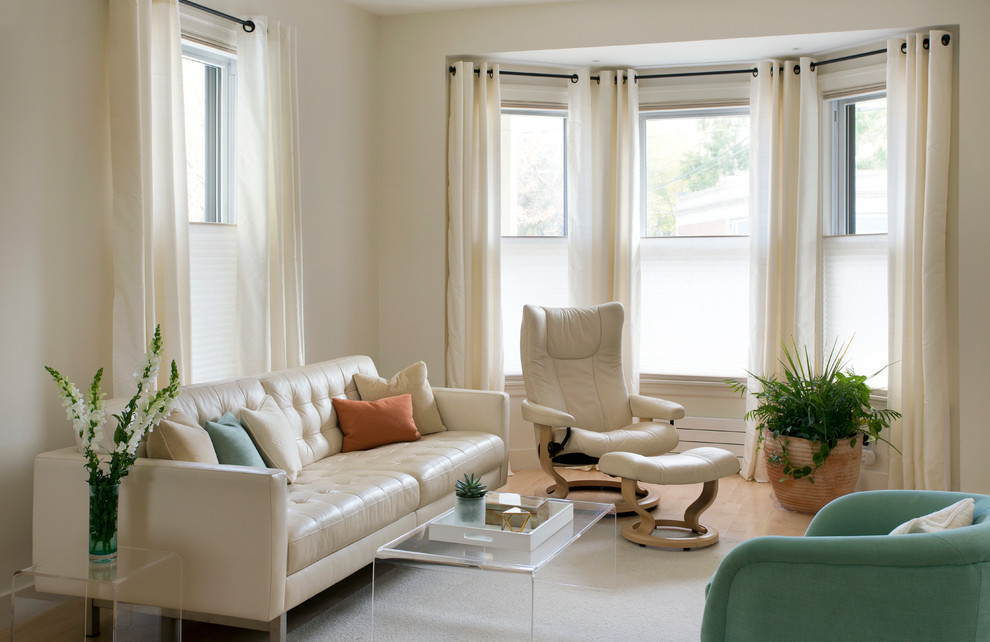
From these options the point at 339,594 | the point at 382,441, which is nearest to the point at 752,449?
the point at 382,441

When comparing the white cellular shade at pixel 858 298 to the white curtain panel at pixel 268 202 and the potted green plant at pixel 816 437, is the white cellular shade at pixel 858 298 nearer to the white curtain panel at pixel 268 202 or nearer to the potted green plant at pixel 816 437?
the potted green plant at pixel 816 437

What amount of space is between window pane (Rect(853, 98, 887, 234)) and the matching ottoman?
2086mm

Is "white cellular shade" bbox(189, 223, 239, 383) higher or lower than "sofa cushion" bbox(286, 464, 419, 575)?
higher

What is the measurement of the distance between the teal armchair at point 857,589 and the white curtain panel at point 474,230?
363 centimetres

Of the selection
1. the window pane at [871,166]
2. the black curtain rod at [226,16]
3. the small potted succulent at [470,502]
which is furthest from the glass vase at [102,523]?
the window pane at [871,166]

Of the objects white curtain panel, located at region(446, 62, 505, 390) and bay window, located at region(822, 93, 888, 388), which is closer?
bay window, located at region(822, 93, 888, 388)

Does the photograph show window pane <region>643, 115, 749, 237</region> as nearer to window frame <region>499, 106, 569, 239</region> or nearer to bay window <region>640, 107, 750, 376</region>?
bay window <region>640, 107, 750, 376</region>

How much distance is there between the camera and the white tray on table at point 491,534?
294 centimetres

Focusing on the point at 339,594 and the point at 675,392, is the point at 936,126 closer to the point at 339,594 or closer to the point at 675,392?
the point at 675,392

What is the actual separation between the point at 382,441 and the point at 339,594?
0.86 metres

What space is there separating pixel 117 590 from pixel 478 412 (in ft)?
7.38

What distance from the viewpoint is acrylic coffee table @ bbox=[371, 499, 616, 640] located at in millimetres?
2828

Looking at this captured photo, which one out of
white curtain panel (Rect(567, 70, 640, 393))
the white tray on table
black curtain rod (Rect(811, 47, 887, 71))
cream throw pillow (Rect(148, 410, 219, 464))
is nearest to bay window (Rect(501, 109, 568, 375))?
white curtain panel (Rect(567, 70, 640, 393))

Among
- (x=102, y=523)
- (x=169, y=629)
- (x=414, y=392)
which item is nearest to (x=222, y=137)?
(x=414, y=392)
